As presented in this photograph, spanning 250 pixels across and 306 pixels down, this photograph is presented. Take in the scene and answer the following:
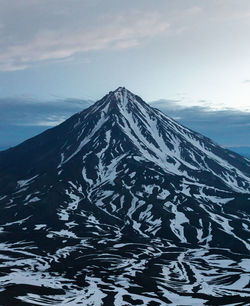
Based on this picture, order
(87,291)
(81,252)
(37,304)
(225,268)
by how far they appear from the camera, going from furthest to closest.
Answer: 1. (81,252)
2. (225,268)
3. (87,291)
4. (37,304)

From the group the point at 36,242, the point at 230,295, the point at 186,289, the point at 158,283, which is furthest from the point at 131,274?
the point at 36,242

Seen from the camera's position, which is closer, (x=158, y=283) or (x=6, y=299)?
(x=6, y=299)

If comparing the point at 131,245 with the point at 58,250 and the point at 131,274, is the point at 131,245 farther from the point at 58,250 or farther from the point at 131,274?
the point at 131,274

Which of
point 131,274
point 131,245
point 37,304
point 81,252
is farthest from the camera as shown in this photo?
point 131,245

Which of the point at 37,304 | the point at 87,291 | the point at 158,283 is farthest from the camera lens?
the point at 158,283

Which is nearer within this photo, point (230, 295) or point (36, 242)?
point (230, 295)

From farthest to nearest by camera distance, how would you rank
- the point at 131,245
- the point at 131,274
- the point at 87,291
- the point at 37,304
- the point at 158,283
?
the point at 131,245 → the point at 131,274 → the point at 158,283 → the point at 87,291 → the point at 37,304

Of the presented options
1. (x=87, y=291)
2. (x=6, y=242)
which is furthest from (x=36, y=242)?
(x=87, y=291)

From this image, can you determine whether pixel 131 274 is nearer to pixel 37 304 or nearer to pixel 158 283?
pixel 158 283
